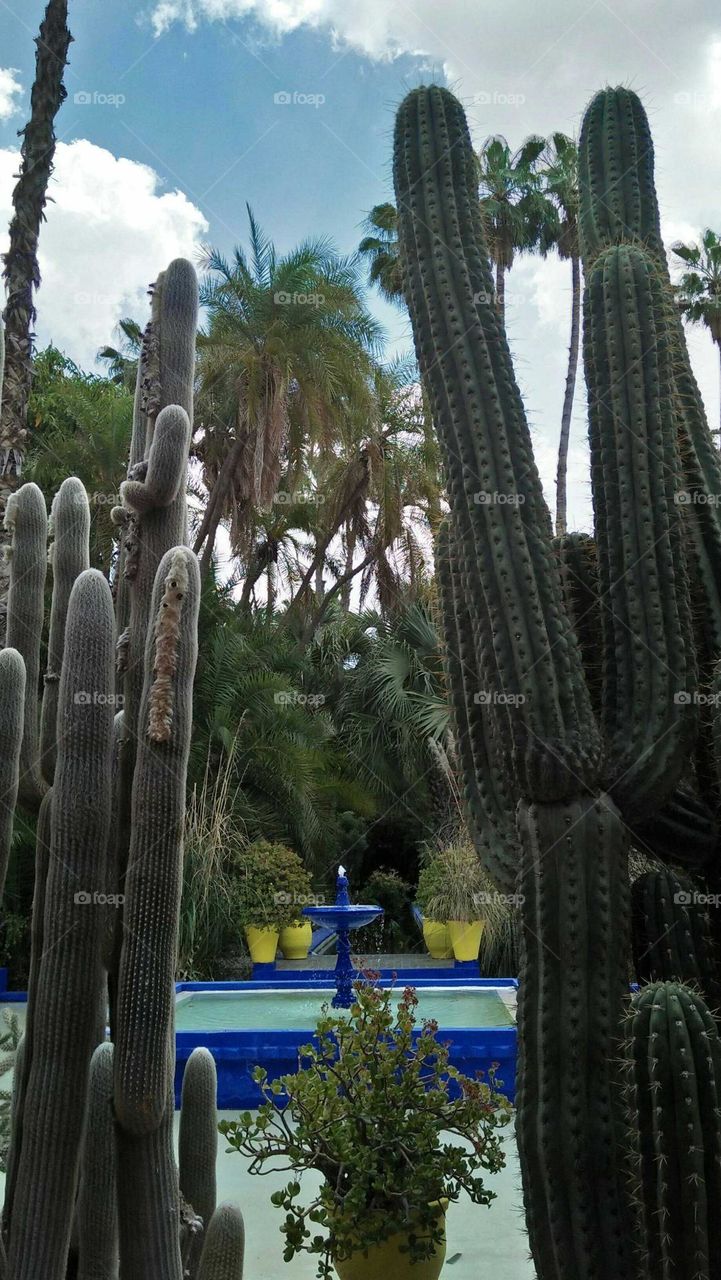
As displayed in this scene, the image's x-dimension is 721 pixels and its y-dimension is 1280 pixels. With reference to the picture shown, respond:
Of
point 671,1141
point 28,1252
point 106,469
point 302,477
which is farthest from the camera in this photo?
point 302,477

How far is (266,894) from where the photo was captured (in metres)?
11.6

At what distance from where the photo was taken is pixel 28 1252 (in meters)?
2.89

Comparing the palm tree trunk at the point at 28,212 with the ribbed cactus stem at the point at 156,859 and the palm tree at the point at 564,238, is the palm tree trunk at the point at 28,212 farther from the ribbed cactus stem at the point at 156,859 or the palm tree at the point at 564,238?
the palm tree at the point at 564,238

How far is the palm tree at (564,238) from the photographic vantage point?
20.8m

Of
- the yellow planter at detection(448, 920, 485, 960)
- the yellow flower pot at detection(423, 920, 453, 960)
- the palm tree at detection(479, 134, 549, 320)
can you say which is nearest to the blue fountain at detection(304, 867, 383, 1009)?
the yellow planter at detection(448, 920, 485, 960)

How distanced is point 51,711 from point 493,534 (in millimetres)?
1841

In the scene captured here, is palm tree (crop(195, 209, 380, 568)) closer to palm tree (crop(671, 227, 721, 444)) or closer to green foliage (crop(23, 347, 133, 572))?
green foliage (crop(23, 347, 133, 572))

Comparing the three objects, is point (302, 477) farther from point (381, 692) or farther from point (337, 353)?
point (381, 692)

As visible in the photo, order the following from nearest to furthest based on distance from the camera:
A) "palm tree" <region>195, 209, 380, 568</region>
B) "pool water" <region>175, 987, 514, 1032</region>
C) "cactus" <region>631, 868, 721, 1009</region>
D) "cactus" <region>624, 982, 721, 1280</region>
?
"cactus" <region>624, 982, 721, 1280</region>
"cactus" <region>631, 868, 721, 1009</region>
"pool water" <region>175, 987, 514, 1032</region>
"palm tree" <region>195, 209, 380, 568</region>

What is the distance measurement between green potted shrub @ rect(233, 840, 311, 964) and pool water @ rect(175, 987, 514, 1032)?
1745 mm

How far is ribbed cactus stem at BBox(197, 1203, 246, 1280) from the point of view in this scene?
303 centimetres

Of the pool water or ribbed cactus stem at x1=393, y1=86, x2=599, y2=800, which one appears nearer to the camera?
ribbed cactus stem at x1=393, y1=86, x2=599, y2=800

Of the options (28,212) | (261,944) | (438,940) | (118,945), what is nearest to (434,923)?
(438,940)

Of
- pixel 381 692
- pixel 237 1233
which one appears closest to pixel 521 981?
pixel 237 1233
